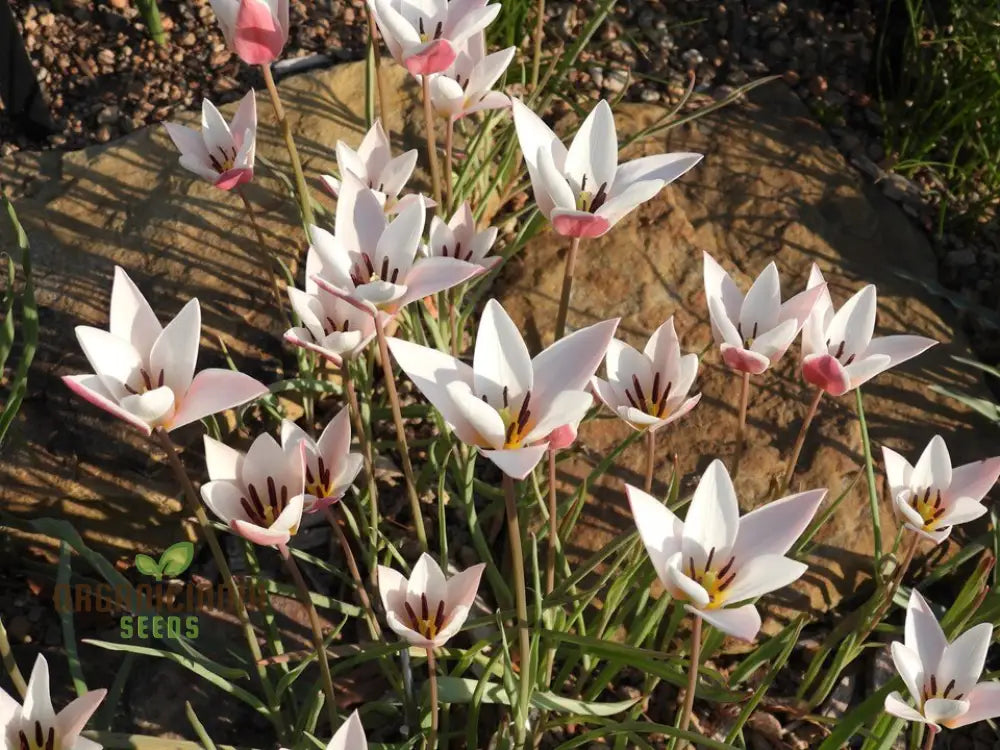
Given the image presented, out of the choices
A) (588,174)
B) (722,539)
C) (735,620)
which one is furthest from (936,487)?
(588,174)

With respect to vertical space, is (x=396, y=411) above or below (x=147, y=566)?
above

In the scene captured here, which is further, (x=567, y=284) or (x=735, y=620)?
(x=567, y=284)

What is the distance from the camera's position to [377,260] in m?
1.42

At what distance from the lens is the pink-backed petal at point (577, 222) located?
140cm

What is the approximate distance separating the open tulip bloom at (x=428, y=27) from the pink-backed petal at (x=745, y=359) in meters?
0.61

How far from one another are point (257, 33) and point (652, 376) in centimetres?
80

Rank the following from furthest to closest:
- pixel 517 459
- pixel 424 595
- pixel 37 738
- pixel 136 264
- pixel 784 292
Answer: pixel 784 292, pixel 136 264, pixel 424 595, pixel 37 738, pixel 517 459

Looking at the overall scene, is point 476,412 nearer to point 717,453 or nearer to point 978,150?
point 717,453

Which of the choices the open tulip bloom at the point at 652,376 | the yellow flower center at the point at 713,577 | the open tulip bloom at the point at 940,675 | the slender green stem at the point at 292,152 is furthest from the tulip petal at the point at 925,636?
the slender green stem at the point at 292,152

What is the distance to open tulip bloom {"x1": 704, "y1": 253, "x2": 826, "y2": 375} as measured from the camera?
1.48m

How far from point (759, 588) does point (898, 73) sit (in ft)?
8.04

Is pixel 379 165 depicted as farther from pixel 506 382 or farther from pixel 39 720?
pixel 39 720

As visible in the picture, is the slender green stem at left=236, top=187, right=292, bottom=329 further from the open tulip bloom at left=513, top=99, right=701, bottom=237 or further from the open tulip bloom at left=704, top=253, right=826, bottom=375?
the open tulip bloom at left=704, top=253, right=826, bottom=375

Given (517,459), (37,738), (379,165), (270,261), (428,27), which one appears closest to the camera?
(517,459)
